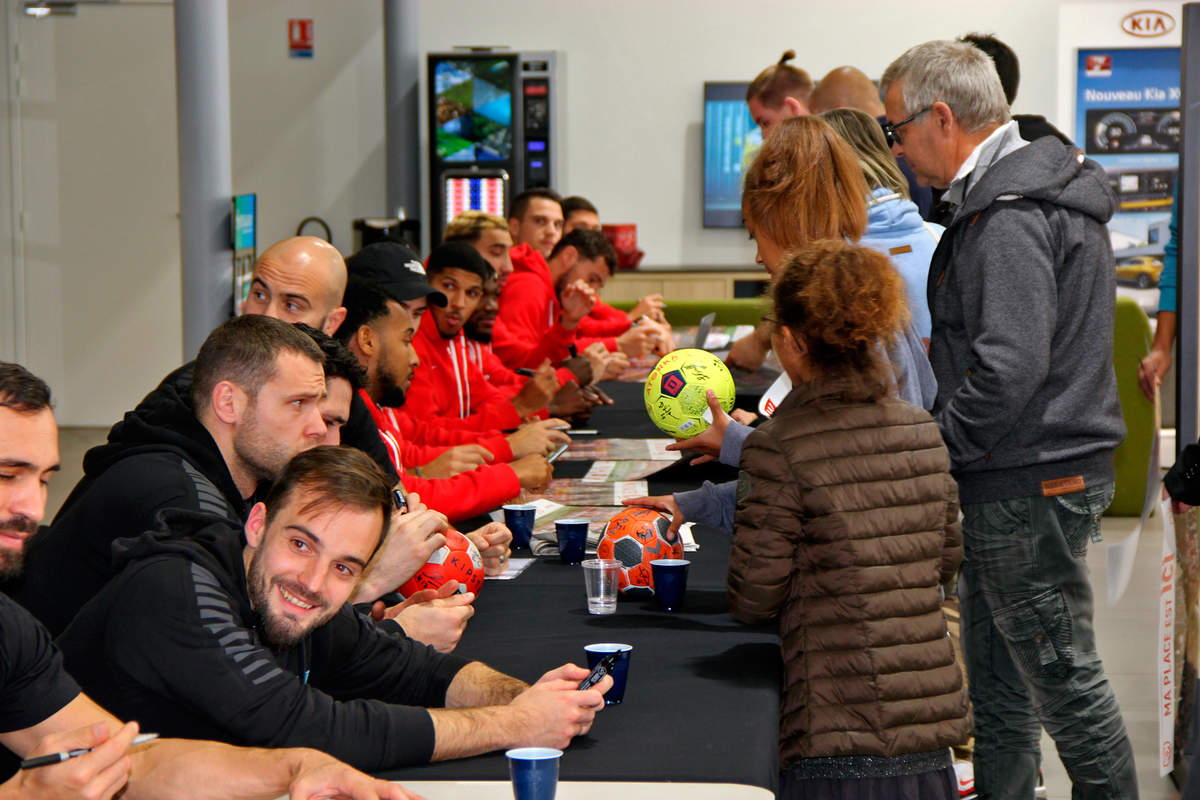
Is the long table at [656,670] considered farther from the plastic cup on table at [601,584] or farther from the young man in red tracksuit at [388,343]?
the young man in red tracksuit at [388,343]

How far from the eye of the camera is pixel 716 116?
10680 millimetres

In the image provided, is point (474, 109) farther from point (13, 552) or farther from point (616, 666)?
point (13, 552)

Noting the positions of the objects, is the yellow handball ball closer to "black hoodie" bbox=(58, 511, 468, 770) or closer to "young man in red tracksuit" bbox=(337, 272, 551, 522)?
"young man in red tracksuit" bbox=(337, 272, 551, 522)

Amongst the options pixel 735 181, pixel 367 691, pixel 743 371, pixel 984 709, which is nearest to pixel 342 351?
pixel 367 691

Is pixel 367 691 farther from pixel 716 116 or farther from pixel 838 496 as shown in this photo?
pixel 716 116

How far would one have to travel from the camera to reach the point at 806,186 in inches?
113

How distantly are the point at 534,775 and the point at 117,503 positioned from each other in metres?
1.01

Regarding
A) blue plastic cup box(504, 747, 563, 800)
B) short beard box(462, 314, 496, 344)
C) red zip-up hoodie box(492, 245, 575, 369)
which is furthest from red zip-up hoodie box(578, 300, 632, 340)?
blue plastic cup box(504, 747, 563, 800)

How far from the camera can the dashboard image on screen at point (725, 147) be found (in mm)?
10641

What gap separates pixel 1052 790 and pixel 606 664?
2.25 metres

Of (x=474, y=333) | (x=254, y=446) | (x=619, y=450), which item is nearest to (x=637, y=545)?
(x=254, y=446)

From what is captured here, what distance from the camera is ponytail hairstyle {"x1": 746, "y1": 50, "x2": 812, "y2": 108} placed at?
16.6ft

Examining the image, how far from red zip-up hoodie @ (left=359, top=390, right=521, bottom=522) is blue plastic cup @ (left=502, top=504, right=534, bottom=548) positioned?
0.56 ft

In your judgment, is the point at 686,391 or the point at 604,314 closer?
the point at 686,391
